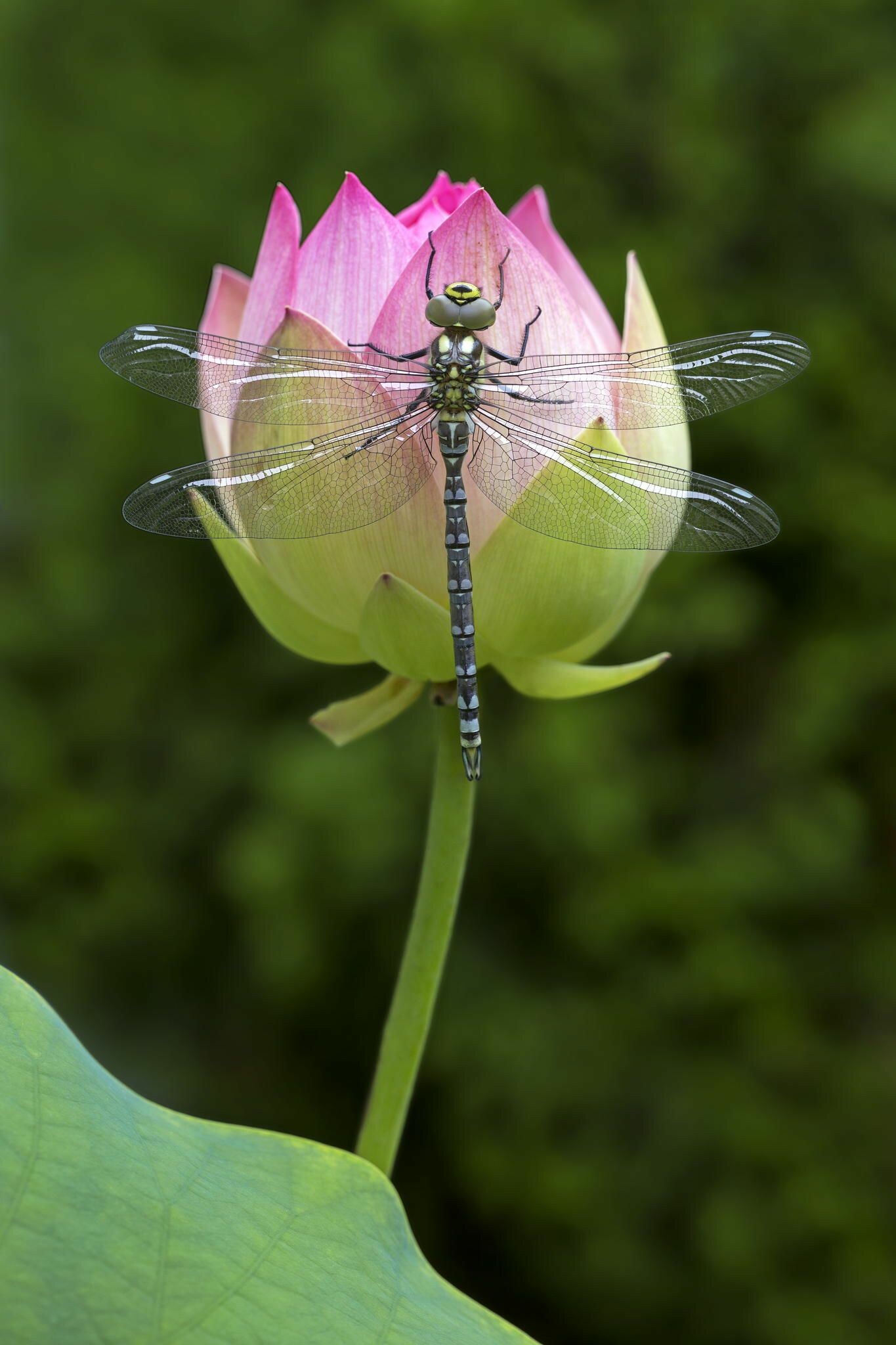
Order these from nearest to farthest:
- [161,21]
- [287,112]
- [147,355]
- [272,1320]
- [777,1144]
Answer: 1. [272,1320]
2. [147,355]
3. [777,1144]
4. [287,112]
5. [161,21]

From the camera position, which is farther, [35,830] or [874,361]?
[35,830]

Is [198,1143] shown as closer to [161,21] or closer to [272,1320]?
[272,1320]

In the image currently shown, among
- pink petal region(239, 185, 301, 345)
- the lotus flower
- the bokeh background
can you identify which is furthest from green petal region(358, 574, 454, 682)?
the bokeh background

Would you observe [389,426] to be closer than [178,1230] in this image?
No

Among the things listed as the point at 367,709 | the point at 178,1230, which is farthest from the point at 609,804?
the point at 178,1230

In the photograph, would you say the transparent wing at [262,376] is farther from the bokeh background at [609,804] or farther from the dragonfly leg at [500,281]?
the bokeh background at [609,804]

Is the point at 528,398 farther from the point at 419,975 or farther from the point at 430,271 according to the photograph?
the point at 419,975

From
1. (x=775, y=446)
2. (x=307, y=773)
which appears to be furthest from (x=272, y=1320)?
(x=775, y=446)
